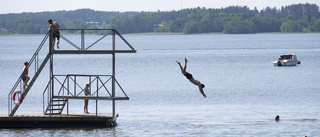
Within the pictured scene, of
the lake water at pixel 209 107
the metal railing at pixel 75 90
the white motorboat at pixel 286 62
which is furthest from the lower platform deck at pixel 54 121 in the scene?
the white motorboat at pixel 286 62

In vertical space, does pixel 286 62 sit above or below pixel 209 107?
below

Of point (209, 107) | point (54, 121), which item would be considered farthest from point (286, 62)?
point (54, 121)

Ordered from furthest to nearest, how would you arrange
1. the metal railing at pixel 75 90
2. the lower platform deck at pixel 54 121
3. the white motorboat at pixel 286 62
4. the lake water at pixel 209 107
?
the white motorboat at pixel 286 62 < the lake water at pixel 209 107 < the metal railing at pixel 75 90 < the lower platform deck at pixel 54 121

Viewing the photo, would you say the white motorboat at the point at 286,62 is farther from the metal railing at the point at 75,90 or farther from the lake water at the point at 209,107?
the metal railing at the point at 75,90

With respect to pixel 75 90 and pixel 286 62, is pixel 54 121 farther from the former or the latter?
A: pixel 286 62

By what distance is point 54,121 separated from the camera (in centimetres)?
3478

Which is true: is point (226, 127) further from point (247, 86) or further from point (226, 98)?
point (247, 86)

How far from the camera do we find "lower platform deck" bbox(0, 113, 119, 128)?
34469 millimetres

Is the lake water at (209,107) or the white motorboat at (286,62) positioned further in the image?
the white motorboat at (286,62)

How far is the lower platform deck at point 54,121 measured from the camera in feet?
113

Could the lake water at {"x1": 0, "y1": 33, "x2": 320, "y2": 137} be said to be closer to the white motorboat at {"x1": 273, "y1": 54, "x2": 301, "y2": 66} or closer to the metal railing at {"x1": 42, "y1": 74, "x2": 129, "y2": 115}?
the metal railing at {"x1": 42, "y1": 74, "x2": 129, "y2": 115}

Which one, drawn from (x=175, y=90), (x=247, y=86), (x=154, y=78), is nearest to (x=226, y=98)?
(x=175, y=90)

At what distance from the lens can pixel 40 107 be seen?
4753 centimetres

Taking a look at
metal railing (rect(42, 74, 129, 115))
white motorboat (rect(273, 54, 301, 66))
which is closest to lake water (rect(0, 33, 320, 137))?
metal railing (rect(42, 74, 129, 115))
